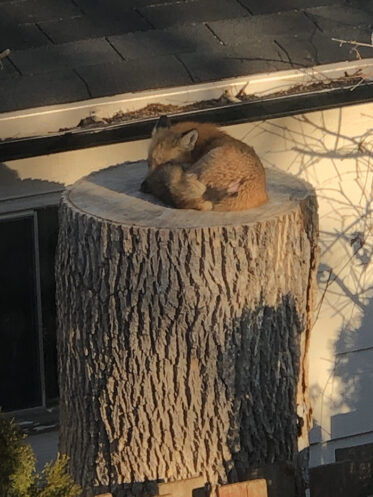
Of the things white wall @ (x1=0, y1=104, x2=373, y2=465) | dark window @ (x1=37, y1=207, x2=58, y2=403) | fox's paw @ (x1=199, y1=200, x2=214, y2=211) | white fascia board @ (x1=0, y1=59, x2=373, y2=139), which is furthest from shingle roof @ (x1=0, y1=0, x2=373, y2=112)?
fox's paw @ (x1=199, y1=200, x2=214, y2=211)

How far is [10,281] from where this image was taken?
738 cm

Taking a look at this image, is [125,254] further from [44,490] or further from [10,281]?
[10,281]

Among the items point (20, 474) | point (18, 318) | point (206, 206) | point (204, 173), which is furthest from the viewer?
point (18, 318)

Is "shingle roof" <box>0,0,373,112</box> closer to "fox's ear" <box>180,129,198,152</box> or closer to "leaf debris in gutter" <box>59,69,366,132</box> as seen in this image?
"leaf debris in gutter" <box>59,69,366,132</box>

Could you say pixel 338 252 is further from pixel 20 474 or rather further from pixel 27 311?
pixel 20 474

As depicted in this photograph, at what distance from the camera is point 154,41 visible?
7590 millimetres

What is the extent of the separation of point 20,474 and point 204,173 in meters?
1.58

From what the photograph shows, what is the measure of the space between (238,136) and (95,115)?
1.02 m

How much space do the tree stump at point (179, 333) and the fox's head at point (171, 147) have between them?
228 millimetres

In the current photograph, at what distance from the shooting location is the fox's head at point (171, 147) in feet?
19.9

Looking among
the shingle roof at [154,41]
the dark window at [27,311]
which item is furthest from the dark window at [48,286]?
the shingle roof at [154,41]

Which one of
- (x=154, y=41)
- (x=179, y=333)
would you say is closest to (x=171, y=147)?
(x=179, y=333)

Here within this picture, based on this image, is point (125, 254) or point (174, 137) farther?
point (174, 137)

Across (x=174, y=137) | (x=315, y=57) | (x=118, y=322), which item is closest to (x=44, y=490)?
(x=118, y=322)
